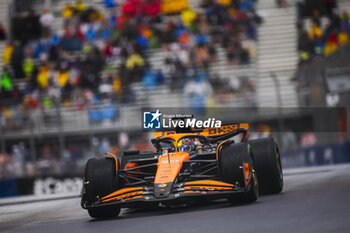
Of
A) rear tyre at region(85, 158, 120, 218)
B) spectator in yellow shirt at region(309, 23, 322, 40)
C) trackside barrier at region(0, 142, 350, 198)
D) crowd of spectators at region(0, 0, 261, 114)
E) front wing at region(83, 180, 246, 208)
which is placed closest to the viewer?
front wing at region(83, 180, 246, 208)

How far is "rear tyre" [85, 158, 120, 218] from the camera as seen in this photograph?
796cm

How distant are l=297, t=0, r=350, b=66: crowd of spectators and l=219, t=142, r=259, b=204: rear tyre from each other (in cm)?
1283

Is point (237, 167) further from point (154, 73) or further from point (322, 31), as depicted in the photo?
point (322, 31)

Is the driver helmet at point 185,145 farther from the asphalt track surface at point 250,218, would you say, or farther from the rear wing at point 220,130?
the rear wing at point 220,130

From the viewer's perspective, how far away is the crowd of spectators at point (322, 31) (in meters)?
20.5

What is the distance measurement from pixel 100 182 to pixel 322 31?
47.5 ft

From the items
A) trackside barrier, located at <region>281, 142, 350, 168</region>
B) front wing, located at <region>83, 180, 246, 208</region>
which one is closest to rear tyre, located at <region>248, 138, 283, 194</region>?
→ front wing, located at <region>83, 180, 246, 208</region>

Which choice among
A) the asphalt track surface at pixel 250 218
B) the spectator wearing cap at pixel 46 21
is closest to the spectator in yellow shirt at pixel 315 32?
the spectator wearing cap at pixel 46 21

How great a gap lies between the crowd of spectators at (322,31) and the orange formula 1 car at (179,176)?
1198 centimetres

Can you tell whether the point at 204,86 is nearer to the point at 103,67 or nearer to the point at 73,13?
the point at 103,67

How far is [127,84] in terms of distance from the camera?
64.1 ft

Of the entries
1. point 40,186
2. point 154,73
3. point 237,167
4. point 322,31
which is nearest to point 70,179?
point 40,186

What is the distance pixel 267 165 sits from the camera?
917 cm

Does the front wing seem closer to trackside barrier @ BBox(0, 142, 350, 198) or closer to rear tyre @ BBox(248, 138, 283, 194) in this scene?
rear tyre @ BBox(248, 138, 283, 194)
